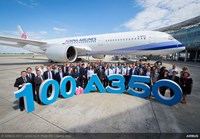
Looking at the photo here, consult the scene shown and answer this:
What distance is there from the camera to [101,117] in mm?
2975

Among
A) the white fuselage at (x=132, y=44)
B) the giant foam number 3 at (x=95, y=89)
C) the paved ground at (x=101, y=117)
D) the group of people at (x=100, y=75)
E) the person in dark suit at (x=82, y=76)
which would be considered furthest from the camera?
the white fuselage at (x=132, y=44)

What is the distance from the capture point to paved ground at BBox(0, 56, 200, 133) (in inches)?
98.8

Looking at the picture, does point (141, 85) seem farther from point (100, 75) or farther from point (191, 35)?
point (191, 35)

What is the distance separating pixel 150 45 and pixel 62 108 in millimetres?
10903

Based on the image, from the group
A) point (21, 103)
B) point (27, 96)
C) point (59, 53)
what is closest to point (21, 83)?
point (27, 96)

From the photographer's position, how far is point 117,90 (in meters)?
4.79

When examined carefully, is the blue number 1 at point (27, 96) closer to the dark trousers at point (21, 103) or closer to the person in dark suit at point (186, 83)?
the dark trousers at point (21, 103)

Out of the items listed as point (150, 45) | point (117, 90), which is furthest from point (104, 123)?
point (150, 45)

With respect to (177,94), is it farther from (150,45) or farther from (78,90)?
(150,45)

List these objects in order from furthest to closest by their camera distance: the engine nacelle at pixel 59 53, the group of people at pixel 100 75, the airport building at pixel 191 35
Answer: the airport building at pixel 191 35 → the engine nacelle at pixel 59 53 → the group of people at pixel 100 75

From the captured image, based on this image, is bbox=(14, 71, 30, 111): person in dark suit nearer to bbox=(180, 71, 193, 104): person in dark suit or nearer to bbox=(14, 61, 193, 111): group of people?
bbox=(14, 61, 193, 111): group of people

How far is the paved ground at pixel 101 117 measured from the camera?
251 centimetres

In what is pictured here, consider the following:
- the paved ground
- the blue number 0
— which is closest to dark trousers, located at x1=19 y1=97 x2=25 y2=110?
the paved ground

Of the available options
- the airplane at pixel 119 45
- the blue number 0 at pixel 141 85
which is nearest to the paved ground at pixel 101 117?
the blue number 0 at pixel 141 85
